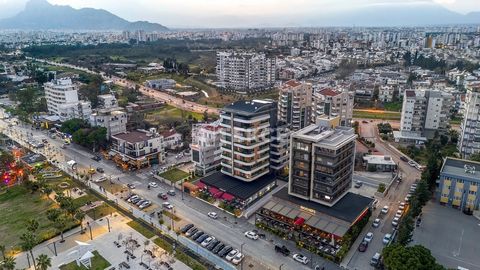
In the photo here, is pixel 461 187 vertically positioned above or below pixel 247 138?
below

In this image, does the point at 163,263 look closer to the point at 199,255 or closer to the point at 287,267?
the point at 199,255

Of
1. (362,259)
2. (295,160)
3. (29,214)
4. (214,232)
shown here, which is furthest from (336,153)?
(29,214)

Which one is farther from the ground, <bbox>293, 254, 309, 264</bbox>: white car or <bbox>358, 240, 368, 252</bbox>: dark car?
<bbox>358, 240, 368, 252</bbox>: dark car

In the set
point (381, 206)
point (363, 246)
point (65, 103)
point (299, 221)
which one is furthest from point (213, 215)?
point (65, 103)

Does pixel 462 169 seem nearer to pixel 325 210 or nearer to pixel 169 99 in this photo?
pixel 325 210

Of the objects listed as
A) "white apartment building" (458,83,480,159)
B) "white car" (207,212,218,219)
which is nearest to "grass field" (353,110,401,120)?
"white apartment building" (458,83,480,159)

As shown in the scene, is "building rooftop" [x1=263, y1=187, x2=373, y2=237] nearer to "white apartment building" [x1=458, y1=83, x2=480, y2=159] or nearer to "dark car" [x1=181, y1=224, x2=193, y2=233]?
"dark car" [x1=181, y1=224, x2=193, y2=233]
